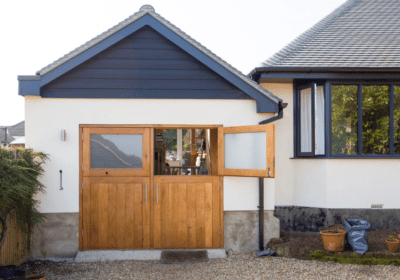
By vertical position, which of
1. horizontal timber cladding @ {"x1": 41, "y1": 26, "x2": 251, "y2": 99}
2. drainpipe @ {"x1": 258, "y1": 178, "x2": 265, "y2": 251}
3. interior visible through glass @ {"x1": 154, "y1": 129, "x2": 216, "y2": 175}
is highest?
horizontal timber cladding @ {"x1": 41, "y1": 26, "x2": 251, "y2": 99}

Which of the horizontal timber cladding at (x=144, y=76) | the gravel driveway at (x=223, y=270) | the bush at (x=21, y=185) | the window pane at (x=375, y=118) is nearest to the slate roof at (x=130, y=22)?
the horizontal timber cladding at (x=144, y=76)

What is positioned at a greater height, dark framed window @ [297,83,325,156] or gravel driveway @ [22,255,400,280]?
dark framed window @ [297,83,325,156]

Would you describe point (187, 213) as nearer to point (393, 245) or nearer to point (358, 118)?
point (393, 245)

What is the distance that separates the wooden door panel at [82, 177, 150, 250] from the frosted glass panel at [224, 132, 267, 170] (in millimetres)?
1849

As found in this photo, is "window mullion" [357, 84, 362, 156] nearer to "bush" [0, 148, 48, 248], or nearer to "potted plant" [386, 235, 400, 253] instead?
"potted plant" [386, 235, 400, 253]

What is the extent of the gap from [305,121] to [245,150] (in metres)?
2.37

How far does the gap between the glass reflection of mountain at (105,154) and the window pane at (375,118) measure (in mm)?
5441

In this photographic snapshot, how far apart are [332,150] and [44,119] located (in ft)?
20.1

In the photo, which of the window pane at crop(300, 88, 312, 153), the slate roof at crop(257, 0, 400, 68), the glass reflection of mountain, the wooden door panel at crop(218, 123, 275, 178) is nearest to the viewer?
the wooden door panel at crop(218, 123, 275, 178)

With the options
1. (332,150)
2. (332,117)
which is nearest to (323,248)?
(332,150)

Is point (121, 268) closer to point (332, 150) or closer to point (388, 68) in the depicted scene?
point (332, 150)

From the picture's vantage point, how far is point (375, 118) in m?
7.47

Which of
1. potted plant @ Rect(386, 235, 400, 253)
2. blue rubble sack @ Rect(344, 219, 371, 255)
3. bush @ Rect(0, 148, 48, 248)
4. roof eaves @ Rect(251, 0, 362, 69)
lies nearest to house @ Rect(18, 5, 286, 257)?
bush @ Rect(0, 148, 48, 248)

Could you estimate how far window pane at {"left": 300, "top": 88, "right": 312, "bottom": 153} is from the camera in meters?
7.66
